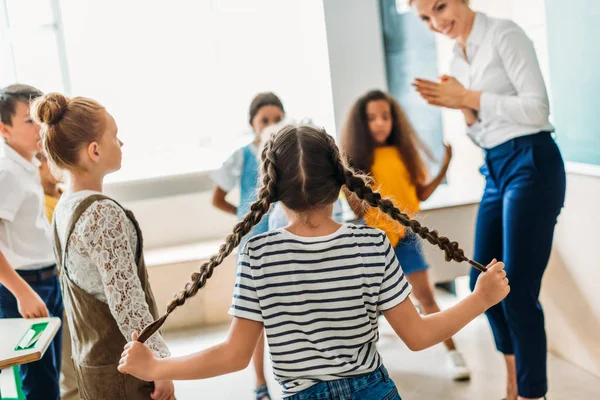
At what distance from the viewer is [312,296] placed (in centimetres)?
139

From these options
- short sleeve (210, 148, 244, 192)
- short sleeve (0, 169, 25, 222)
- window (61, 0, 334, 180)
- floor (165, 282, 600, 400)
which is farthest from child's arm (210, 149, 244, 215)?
window (61, 0, 334, 180)

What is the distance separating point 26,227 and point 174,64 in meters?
2.54

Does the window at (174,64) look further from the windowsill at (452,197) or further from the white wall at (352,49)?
the windowsill at (452,197)

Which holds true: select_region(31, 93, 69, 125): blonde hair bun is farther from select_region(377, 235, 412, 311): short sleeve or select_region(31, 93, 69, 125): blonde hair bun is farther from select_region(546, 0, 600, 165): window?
select_region(546, 0, 600, 165): window

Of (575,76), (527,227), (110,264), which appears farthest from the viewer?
(575,76)

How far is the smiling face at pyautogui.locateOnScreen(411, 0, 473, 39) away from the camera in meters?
2.50

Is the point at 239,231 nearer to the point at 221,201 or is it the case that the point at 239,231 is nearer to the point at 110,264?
the point at 110,264

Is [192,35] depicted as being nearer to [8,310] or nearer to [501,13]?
[501,13]

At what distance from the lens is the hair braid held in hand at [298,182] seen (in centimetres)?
140

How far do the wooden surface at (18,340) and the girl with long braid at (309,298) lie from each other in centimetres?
48

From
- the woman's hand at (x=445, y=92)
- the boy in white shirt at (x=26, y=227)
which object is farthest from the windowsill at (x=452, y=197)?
the boy in white shirt at (x=26, y=227)

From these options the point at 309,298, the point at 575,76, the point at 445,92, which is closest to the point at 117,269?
the point at 309,298

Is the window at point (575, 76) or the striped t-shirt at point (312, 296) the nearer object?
the striped t-shirt at point (312, 296)

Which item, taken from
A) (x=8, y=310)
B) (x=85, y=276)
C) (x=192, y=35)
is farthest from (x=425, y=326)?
(x=192, y=35)
